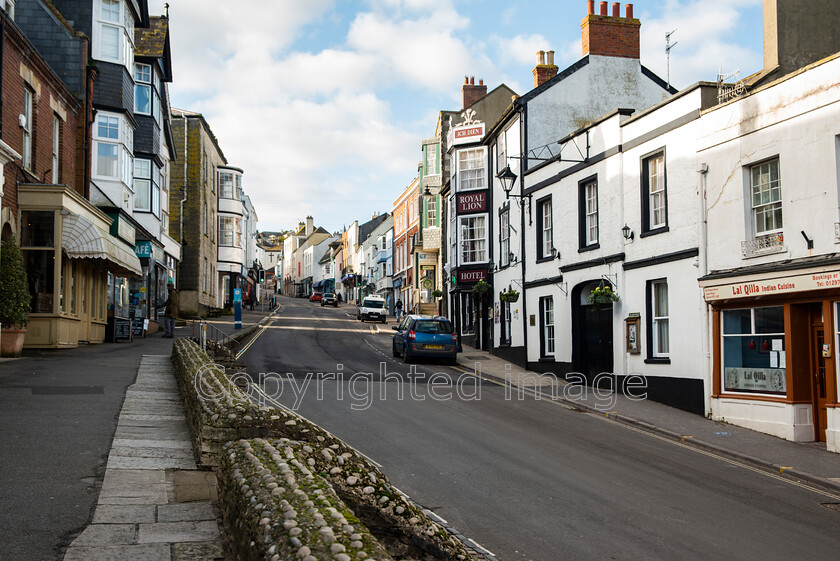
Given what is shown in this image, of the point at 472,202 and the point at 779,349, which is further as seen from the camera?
the point at 472,202

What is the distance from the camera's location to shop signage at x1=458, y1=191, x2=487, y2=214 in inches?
1350

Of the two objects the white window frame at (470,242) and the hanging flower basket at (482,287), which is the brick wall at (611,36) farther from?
the hanging flower basket at (482,287)

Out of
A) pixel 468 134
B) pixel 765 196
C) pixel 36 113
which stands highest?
pixel 468 134

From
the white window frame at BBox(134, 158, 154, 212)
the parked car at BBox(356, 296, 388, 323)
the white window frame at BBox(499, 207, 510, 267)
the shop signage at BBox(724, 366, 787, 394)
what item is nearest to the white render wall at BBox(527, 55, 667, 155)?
the white window frame at BBox(499, 207, 510, 267)

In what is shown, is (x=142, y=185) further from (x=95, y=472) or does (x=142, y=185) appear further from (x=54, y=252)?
(x=95, y=472)

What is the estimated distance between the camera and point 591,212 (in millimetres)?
22141

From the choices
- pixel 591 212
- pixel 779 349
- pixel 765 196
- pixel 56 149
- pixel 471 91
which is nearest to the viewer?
pixel 779 349

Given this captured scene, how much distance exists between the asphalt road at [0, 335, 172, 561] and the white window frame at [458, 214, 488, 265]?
764 inches

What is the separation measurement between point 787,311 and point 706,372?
264 cm

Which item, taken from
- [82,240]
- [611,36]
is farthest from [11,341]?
[611,36]

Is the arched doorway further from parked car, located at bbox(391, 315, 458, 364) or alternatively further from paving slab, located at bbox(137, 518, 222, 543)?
paving slab, located at bbox(137, 518, 222, 543)

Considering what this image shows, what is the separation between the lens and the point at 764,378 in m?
14.9

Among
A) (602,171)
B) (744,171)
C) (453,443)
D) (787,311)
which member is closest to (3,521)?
(453,443)

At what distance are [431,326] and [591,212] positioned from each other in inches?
297
